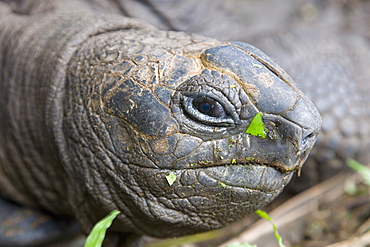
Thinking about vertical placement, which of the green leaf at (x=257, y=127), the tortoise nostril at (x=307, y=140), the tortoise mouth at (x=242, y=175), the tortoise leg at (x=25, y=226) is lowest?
the tortoise leg at (x=25, y=226)

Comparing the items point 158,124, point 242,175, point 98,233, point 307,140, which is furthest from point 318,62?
point 98,233

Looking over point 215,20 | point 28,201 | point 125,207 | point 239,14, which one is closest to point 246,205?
point 125,207

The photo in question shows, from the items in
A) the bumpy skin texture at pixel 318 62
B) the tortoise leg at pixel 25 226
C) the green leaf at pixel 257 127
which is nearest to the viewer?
the green leaf at pixel 257 127

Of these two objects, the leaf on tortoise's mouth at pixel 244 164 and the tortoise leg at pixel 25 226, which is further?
the tortoise leg at pixel 25 226

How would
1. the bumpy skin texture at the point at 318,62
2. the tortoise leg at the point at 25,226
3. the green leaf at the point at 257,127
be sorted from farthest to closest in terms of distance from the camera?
the bumpy skin texture at the point at 318,62, the tortoise leg at the point at 25,226, the green leaf at the point at 257,127

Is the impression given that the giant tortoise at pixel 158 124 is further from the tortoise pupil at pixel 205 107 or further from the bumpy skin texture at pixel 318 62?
A: the bumpy skin texture at pixel 318 62

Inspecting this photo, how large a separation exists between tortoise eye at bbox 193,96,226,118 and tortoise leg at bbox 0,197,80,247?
138cm

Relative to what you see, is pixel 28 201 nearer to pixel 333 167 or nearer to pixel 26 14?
pixel 26 14

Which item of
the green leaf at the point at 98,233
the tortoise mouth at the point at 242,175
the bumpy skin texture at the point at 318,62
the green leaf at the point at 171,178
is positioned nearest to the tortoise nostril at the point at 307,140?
the tortoise mouth at the point at 242,175

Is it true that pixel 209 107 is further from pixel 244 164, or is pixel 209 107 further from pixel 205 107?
pixel 244 164

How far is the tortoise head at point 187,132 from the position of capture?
173cm

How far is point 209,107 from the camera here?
5.75ft

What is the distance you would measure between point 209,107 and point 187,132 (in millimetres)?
122

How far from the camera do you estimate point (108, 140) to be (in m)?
1.88
